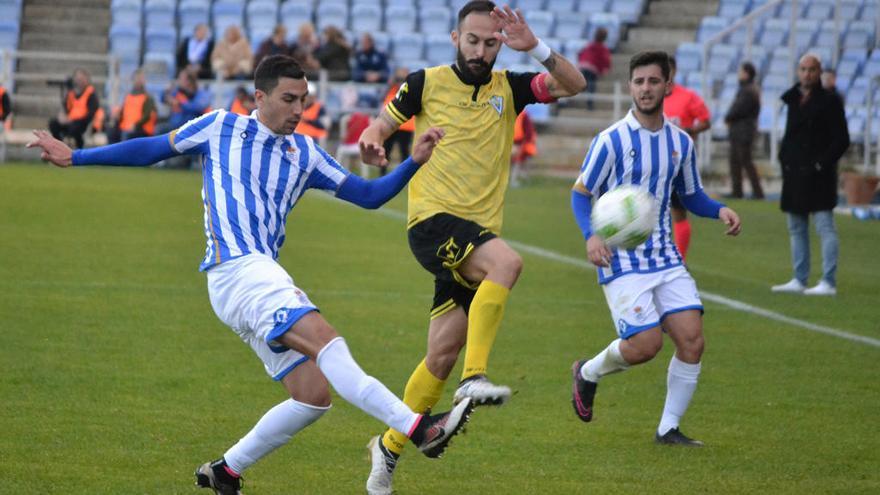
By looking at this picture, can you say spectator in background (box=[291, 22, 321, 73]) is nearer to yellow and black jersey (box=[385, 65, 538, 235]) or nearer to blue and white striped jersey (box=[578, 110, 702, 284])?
blue and white striped jersey (box=[578, 110, 702, 284])

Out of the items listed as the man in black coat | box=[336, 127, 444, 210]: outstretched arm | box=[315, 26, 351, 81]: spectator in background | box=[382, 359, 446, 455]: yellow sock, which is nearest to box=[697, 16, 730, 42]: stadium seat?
box=[315, 26, 351, 81]: spectator in background

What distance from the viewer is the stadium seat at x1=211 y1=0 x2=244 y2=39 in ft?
103

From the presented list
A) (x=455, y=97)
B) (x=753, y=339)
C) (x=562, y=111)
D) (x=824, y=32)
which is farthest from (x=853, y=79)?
(x=455, y=97)

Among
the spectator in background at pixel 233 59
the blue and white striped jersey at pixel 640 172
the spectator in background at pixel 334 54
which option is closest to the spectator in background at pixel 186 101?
the spectator in background at pixel 233 59

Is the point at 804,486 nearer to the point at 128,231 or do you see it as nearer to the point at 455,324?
the point at 455,324

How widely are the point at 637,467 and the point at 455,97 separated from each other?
1.91m

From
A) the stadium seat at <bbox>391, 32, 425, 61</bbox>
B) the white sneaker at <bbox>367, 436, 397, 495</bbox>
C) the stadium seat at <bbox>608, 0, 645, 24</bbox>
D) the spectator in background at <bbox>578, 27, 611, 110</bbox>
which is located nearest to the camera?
the white sneaker at <bbox>367, 436, 397, 495</bbox>

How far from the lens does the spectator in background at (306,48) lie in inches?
1101

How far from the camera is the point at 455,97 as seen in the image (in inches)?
286

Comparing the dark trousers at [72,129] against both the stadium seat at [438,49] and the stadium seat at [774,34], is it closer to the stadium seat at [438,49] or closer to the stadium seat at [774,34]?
the stadium seat at [438,49]

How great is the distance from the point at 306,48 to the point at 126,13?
4874mm

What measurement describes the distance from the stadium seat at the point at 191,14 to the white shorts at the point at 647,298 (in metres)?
24.9

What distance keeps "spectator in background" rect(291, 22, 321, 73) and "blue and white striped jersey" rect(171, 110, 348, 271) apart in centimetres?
2171

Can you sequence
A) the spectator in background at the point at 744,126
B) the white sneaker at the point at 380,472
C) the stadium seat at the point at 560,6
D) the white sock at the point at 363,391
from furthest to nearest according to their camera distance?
the stadium seat at the point at 560,6 → the spectator in background at the point at 744,126 → the white sneaker at the point at 380,472 → the white sock at the point at 363,391
